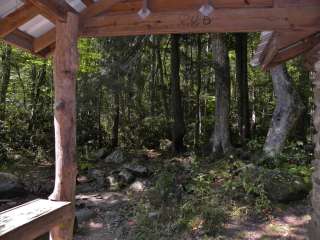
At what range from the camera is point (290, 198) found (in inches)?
288

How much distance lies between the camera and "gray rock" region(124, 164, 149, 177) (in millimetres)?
10023

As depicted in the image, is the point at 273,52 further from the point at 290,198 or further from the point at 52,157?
the point at 52,157

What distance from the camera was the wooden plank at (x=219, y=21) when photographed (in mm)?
3926

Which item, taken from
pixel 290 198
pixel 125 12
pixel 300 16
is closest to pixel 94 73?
pixel 290 198

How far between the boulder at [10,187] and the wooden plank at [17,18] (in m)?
5.67

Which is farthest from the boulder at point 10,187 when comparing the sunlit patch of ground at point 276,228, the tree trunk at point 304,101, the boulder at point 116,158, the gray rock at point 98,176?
the tree trunk at point 304,101

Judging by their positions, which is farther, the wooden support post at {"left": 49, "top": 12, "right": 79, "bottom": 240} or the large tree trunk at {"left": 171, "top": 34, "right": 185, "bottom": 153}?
the large tree trunk at {"left": 171, "top": 34, "right": 185, "bottom": 153}

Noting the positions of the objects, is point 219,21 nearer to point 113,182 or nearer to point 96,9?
point 96,9

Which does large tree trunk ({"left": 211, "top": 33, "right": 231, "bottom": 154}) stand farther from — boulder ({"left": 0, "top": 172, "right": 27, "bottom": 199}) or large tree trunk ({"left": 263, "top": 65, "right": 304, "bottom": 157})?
boulder ({"left": 0, "top": 172, "right": 27, "bottom": 199})

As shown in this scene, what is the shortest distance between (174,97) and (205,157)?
2.91 metres

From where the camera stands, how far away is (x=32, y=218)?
2.93 m

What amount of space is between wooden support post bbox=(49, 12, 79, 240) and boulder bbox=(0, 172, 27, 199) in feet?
18.3

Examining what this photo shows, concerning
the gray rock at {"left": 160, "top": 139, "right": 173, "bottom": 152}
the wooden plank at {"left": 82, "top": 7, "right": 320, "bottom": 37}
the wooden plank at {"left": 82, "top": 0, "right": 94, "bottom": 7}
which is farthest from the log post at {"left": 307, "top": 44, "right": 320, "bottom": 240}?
the gray rock at {"left": 160, "top": 139, "right": 173, "bottom": 152}

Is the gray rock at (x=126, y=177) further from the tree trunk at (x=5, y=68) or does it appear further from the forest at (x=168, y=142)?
the tree trunk at (x=5, y=68)
